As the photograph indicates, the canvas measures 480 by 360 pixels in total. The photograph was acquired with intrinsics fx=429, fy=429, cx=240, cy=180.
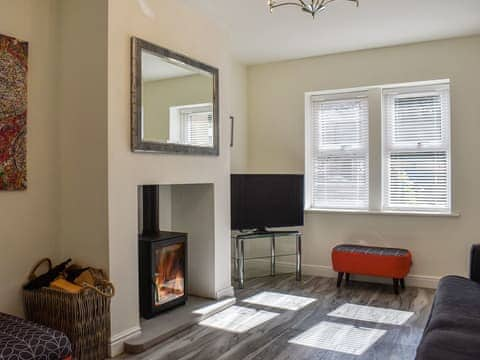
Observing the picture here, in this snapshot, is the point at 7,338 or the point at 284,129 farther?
the point at 284,129

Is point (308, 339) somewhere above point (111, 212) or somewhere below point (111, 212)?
below

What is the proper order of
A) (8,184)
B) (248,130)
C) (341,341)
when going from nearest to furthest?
(8,184), (341,341), (248,130)

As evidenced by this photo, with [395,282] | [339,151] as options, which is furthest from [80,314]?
[339,151]

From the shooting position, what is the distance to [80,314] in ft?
8.38

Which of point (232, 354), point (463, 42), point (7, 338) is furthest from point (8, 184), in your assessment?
point (463, 42)

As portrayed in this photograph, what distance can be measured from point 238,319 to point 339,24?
2733 mm

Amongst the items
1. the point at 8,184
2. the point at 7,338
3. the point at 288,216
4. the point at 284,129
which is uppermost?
the point at 284,129

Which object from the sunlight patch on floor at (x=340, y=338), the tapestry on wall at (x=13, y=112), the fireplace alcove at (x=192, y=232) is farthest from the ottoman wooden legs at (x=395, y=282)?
the tapestry on wall at (x=13, y=112)

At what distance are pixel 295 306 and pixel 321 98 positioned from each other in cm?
244

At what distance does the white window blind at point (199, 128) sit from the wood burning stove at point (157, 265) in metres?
0.55

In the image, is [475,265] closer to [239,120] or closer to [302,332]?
[302,332]

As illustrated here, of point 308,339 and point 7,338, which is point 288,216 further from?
point 7,338

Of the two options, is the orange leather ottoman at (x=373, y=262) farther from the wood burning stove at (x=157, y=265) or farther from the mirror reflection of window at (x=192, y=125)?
the mirror reflection of window at (x=192, y=125)

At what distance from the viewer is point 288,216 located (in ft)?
15.3
